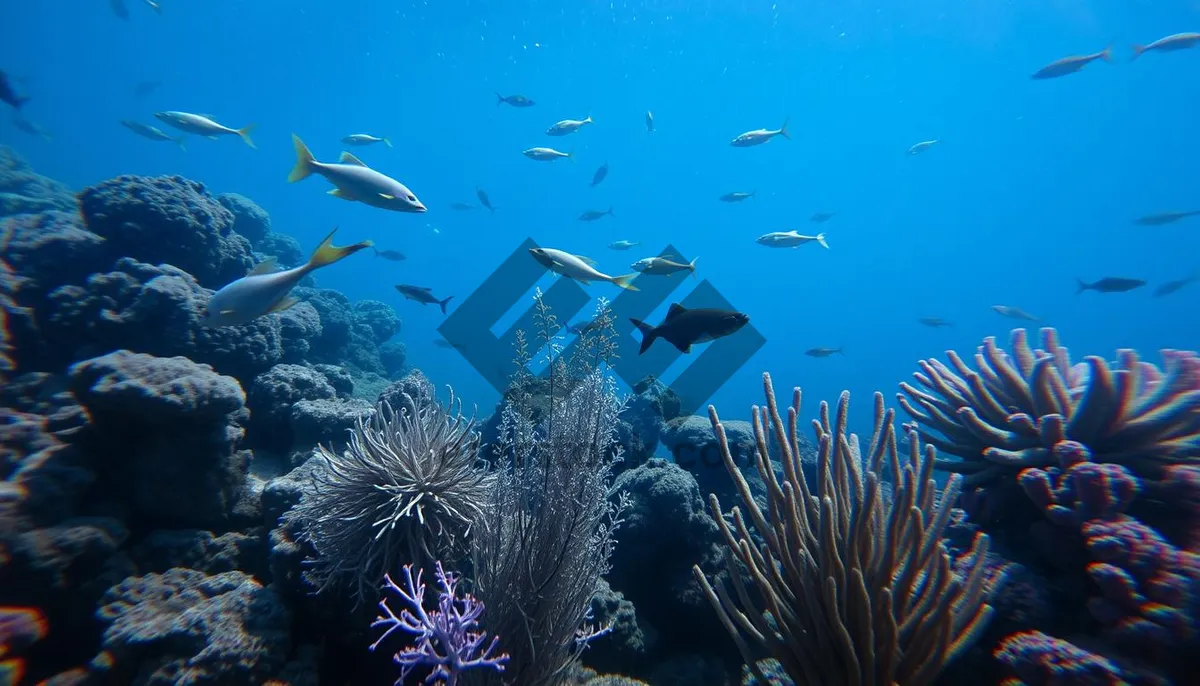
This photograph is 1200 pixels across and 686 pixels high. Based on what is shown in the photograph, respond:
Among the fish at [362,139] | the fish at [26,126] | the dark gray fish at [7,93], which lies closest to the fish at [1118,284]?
the fish at [362,139]

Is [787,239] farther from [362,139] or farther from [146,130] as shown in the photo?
[146,130]

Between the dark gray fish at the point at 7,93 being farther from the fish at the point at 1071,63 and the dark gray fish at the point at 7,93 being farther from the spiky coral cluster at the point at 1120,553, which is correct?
the fish at the point at 1071,63

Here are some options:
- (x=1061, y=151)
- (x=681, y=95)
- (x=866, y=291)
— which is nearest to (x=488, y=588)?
(x=681, y=95)

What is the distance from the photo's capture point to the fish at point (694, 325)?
3.83m

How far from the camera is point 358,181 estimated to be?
4.50 meters

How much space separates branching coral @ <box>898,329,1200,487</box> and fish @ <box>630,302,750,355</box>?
5.16 feet

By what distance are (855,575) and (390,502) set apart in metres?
2.69

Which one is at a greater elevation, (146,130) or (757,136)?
(757,136)

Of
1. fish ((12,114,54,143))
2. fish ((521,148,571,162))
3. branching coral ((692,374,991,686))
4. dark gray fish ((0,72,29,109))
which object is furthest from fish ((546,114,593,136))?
fish ((12,114,54,143))

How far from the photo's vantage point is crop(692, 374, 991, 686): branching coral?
1981 mm

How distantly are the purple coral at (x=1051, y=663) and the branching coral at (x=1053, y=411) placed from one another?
116cm

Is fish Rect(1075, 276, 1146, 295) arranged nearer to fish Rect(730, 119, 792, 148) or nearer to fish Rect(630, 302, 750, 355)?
fish Rect(730, 119, 792, 148)

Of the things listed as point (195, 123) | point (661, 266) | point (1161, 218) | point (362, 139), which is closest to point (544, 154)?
point (362, 139)

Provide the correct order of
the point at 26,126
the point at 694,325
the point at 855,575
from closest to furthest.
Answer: the point at 855,575 < the point at 694,325 < the point at 26,126
